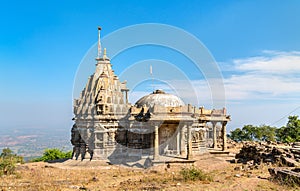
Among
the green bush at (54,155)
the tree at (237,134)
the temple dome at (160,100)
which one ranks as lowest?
the green bush at (54,155)

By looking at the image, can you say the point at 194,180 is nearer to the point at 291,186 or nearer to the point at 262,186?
the point at 262,186

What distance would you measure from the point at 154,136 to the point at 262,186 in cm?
1166

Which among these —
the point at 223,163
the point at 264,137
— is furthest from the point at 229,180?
the point at 264,137

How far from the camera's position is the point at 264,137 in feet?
156

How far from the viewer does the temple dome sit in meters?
24.7

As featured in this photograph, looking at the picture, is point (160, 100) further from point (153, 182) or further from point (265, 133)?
point (265, 133)

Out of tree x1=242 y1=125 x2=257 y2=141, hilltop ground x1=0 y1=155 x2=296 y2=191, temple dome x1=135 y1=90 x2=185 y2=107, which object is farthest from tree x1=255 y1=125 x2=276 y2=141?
hilltop ground x1=0 y1=155 x2=296 y2=191

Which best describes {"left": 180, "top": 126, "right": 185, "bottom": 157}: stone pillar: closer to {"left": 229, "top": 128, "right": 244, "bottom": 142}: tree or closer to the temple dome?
the temple dome

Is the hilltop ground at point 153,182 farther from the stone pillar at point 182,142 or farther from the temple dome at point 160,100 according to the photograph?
the temple dome at point 160,100

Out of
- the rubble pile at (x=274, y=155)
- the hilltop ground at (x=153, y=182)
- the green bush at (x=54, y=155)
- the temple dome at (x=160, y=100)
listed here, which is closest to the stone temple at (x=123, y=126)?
the temple dome at (x=160, y=100)

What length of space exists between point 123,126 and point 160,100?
172 inches

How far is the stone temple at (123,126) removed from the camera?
75.2 feet

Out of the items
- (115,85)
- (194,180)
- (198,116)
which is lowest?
(194,180)

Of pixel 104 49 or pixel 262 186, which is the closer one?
pixel 262 186
